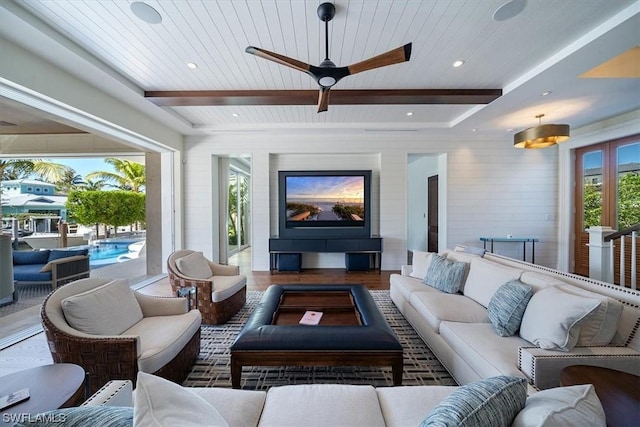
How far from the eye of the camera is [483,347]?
168cm

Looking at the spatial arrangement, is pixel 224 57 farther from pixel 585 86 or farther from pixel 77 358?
pixel 585 86

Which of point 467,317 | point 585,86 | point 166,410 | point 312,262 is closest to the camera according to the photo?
point 166,410

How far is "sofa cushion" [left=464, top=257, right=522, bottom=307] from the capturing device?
7.47 ft

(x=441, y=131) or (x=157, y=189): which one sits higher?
(x=441, y=131)

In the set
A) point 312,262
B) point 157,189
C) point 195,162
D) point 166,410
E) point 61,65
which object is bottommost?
point 312,262

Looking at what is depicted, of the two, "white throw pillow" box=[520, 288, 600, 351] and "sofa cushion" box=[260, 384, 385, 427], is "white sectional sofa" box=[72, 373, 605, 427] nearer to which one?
"sofa cushion" box=[260, 384, 385, 427]

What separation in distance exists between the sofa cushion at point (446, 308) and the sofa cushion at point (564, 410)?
1.41 m

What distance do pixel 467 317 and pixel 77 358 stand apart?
112 inches

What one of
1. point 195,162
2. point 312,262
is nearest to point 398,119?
point 312,262

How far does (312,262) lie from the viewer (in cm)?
568

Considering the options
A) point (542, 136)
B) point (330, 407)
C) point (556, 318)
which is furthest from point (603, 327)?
point (542, 136)

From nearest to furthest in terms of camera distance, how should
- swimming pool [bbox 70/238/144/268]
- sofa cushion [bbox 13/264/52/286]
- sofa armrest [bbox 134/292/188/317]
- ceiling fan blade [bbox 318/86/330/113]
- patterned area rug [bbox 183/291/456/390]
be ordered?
patterned area rug [bbox 183/291/456/390], sofa armrest [bbox 134/292/188/317], ceiling fan blade [bbox 318/86/330/113], sofa cushion [bbox 13/264/52/286], swimming pool [bbox 70/238/144/268]

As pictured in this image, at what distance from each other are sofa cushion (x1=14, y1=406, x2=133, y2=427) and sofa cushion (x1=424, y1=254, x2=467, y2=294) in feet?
9.34

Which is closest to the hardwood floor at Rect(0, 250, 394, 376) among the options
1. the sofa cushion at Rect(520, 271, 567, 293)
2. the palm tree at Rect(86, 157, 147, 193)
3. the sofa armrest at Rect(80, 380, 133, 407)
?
the sofa armrest at Rect(80, 380, 133, 407)
